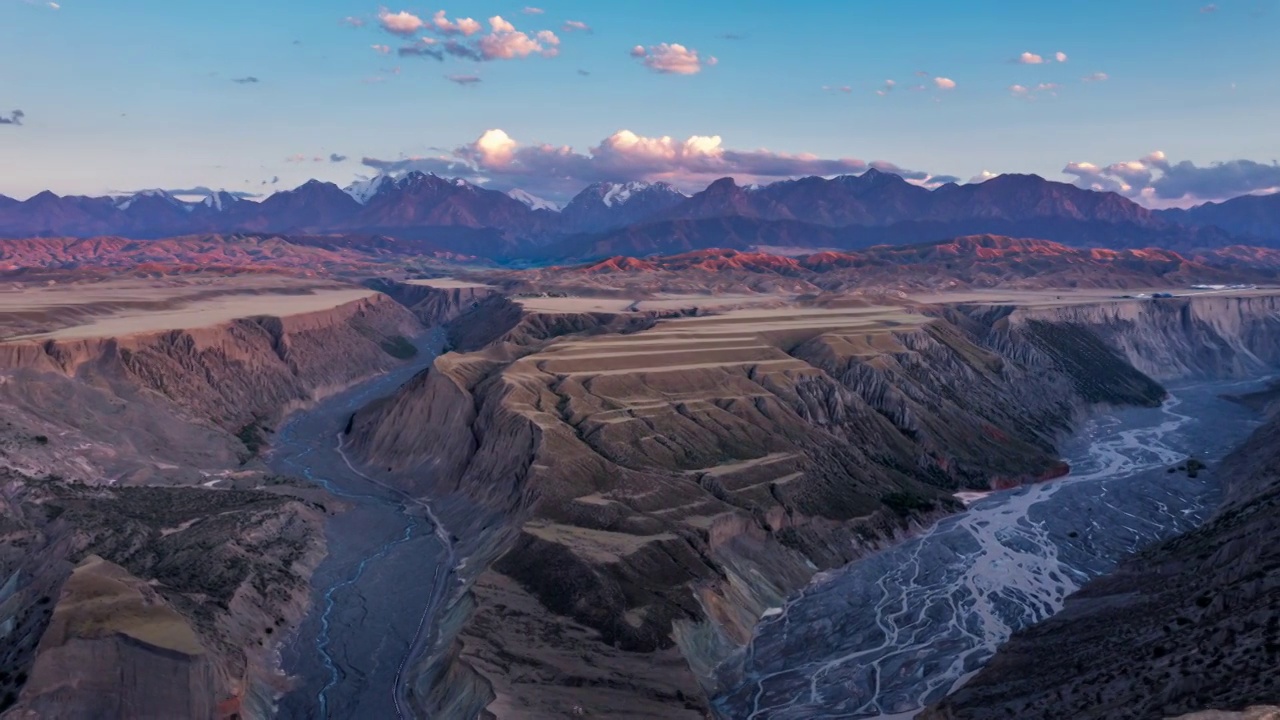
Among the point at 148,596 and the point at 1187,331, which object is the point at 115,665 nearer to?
the point at 148,596

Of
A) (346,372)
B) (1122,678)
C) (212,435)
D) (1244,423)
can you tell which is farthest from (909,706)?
(346,372)

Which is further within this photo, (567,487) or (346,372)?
(346,372)

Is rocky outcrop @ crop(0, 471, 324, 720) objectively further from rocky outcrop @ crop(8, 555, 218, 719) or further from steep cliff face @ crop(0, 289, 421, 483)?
steep cliff face @ crop(0, 289, 421, 483)

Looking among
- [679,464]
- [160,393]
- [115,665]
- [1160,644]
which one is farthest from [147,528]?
[1160,644]

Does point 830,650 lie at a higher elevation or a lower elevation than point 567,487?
lower

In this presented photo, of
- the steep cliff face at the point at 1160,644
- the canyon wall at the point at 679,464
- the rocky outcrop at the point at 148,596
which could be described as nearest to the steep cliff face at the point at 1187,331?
the canyon wall at the point at 679,464

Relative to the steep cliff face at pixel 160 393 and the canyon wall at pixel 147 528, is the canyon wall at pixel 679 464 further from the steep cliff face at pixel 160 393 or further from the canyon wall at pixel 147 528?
the steep cliff face at pixel 160 393

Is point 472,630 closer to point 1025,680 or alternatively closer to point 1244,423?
point 1025,680
